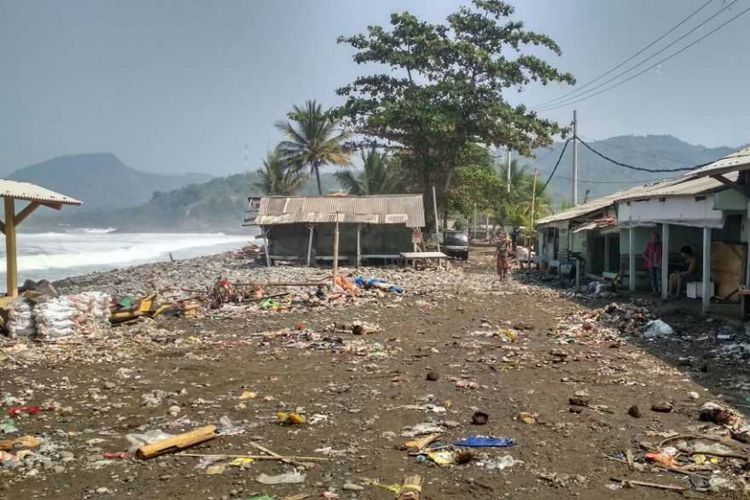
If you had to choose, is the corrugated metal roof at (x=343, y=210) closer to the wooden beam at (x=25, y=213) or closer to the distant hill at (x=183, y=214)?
the wooden beam at (x=25, y=213)

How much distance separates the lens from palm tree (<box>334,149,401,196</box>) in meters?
39.2

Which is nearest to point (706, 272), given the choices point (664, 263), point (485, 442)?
point (664, 263)

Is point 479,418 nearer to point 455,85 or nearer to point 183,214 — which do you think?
point 455,85

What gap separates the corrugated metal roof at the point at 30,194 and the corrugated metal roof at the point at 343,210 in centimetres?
1471

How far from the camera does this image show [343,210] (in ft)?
86.8

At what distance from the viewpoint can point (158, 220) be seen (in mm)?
123938

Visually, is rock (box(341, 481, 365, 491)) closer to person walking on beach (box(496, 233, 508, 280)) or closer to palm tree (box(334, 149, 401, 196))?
person walking on beach (box(496, 233, 508, 280))

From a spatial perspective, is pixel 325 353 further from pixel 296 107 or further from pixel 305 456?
pixel 296 107

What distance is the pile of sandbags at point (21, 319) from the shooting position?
32.4ft

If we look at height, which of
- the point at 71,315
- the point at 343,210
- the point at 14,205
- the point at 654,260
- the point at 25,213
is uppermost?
the point at 343,210

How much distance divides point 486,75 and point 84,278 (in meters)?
21.7

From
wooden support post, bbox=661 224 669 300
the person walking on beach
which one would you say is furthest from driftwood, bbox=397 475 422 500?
the person walking on beach

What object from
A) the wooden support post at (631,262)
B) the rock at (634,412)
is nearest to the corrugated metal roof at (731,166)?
the rock at (634,412)

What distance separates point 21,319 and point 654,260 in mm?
13711
